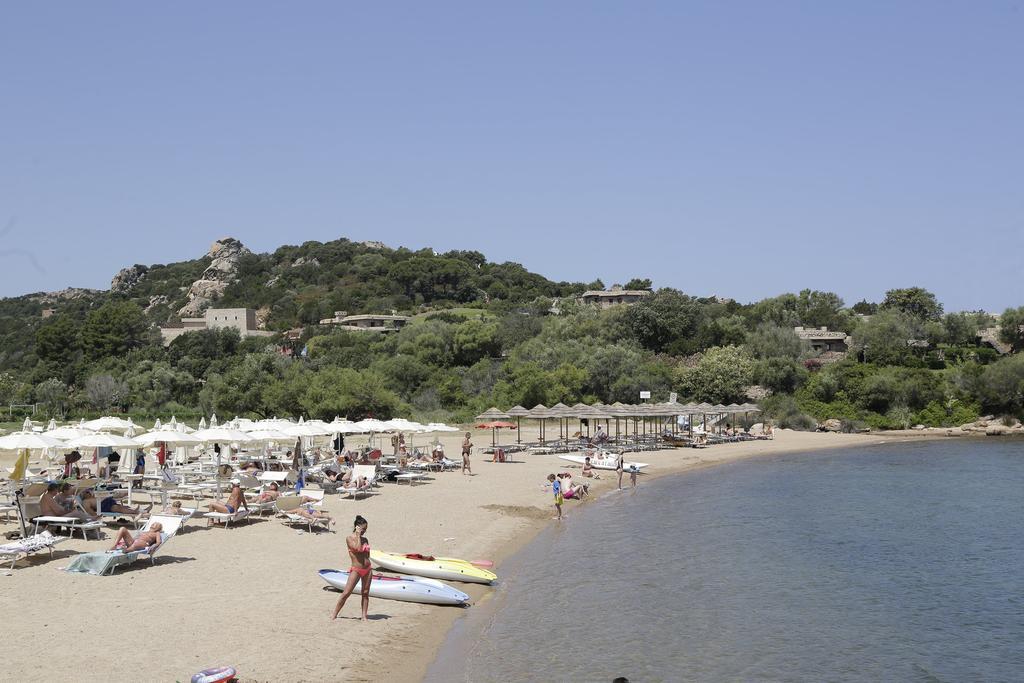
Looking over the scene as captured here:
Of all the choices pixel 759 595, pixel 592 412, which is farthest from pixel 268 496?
pixel 592 412

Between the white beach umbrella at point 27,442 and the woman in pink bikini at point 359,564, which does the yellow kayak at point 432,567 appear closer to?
the woman in pink bikini at point 359,564

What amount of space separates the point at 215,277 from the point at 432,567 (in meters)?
144

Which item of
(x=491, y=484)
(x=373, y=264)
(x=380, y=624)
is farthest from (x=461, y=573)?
(x=373, y=264)

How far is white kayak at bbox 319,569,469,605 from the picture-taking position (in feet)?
43.7

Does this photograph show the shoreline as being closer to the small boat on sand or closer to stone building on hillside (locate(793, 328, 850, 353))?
the small boat on sand

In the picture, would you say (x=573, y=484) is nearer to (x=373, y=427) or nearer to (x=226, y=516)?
(x=373, y=427)

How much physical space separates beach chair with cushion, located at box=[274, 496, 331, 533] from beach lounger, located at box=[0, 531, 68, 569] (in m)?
4.65

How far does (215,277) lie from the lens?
15050 centimetres

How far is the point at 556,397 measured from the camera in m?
53.9

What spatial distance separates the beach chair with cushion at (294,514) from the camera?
1792 cm

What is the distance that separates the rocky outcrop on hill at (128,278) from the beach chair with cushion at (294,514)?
530ft

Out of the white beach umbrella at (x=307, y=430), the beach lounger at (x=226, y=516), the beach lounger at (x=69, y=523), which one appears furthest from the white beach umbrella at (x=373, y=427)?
the beach lounger at (x=69, y=523)

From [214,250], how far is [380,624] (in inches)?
6731

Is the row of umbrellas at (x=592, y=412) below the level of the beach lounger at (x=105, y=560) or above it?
above
